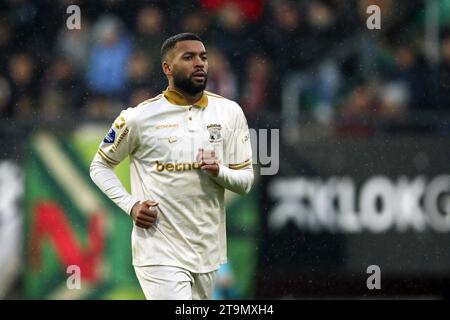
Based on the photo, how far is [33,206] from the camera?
11195mm

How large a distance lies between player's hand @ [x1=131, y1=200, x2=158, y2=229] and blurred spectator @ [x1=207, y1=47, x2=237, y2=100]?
11.8 ft

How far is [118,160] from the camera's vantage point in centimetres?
830

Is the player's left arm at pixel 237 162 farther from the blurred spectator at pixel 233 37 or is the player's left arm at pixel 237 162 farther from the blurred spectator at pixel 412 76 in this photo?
the blurred spectator at pixel 412 76

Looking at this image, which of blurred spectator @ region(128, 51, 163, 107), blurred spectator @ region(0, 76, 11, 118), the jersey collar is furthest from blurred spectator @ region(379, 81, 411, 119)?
the jersey collar

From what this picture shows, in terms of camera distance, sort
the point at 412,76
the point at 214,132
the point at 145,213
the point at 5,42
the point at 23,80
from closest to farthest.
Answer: the point at 145,213
the point at 214,132
the point at 23,80
the point at 5,42
the point at 412,76

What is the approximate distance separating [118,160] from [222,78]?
3363mm

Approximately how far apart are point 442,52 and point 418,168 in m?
1.20

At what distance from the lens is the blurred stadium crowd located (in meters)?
11.5

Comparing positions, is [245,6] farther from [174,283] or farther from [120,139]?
[174,283]

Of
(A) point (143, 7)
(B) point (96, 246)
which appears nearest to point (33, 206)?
(B) point (96, 246)

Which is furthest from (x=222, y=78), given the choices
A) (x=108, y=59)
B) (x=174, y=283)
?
(x=174, y=283)

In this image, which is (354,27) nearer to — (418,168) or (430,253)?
(418,168)

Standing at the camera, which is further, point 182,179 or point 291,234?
point 291,234

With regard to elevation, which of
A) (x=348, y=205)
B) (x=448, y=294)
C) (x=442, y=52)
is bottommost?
(x=448, y=294)
